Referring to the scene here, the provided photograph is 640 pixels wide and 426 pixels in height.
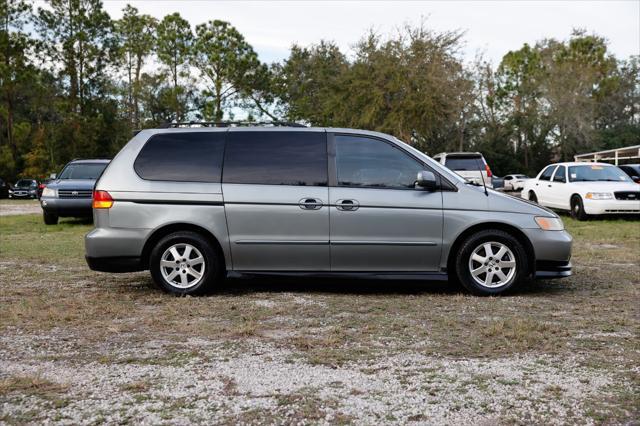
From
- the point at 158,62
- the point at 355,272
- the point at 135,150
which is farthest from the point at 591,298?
the point at 158,62

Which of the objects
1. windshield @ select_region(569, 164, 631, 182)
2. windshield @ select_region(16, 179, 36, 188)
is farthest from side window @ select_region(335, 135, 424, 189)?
windshield @ select_region(16, 179, 36, 188)

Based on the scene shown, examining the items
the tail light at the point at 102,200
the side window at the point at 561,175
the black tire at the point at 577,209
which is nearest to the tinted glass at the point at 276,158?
the tail light at the point at 102,200

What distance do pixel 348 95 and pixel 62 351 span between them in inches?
1415

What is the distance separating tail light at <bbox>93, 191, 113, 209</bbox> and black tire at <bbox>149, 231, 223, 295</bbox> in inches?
25.8

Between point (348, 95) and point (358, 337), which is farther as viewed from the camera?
point (348, 95)

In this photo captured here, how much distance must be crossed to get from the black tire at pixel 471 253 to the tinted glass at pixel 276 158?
1618 millimetres

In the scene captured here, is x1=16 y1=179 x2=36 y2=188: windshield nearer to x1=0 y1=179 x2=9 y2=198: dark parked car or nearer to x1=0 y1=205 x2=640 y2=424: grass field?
x1=0 y1=179 x2=9 y2=198: dark parked car

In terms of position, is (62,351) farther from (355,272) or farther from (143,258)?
(355,272)

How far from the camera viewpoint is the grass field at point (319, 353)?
3.57 metres

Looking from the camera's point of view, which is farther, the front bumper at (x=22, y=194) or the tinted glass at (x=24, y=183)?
the tinted glass at (x=24, y=183)

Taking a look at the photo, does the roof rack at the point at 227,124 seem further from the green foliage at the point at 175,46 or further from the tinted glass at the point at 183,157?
the green foliage at the point at 175,46

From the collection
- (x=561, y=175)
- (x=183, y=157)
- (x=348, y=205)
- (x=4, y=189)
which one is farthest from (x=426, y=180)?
(x=4, y=189)

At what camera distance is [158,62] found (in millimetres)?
53906

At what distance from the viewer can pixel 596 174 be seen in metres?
17.6
